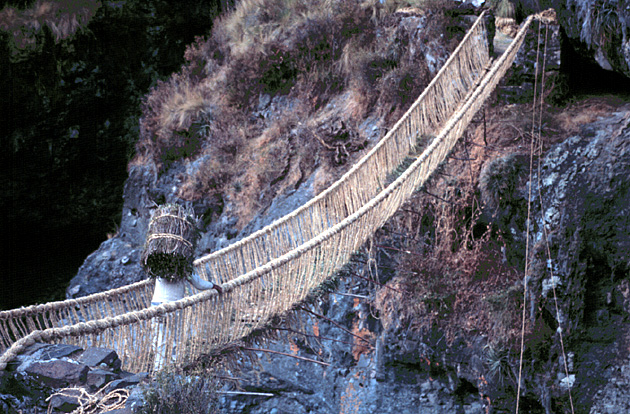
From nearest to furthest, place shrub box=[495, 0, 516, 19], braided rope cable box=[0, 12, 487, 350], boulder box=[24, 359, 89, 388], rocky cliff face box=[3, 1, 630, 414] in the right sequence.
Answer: boulder box=[24, 359, 89, 388] < braided rope cable box=[0, 12, 487, 350] < rocky cliff face box=[3, 1, 630, 414] < shrub box=[495, 0, 516, 19]

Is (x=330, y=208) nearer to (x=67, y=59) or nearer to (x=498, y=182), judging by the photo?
(x=498, y=182)

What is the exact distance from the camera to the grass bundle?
3.14 meters

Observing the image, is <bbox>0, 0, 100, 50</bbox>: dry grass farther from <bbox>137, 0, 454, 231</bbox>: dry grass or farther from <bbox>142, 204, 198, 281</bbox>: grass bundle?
<bbox>142, 204, 198, 281</bbox>: grass bundle

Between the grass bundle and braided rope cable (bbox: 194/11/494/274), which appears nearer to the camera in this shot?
the grass bundle

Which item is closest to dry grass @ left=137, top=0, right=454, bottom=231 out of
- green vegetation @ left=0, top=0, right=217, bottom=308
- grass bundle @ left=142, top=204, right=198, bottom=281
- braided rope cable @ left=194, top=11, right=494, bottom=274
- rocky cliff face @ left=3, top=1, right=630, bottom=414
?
braided rope cable @ left=194, top=11, right=494, bottom=274

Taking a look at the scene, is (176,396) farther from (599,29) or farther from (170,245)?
(599,29)

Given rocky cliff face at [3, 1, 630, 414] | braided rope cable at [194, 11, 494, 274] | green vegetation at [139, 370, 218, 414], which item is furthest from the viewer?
braided rope cable at [194, 11, 494, 274]

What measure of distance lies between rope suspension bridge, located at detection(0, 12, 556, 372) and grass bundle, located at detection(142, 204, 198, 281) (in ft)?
0.65

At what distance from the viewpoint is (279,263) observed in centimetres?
344

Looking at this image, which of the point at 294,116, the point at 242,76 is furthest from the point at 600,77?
the point at 242,76

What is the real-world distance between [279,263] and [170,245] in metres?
0.62

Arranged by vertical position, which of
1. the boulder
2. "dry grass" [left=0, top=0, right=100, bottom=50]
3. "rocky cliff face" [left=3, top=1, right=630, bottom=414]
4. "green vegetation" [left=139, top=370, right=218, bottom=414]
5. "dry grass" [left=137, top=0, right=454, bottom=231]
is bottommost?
"green vegetation" [left=139, top=370, right=218, bottom=414]

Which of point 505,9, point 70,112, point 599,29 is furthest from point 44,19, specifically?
point 599,29

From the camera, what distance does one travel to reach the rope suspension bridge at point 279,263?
3.06 meters
